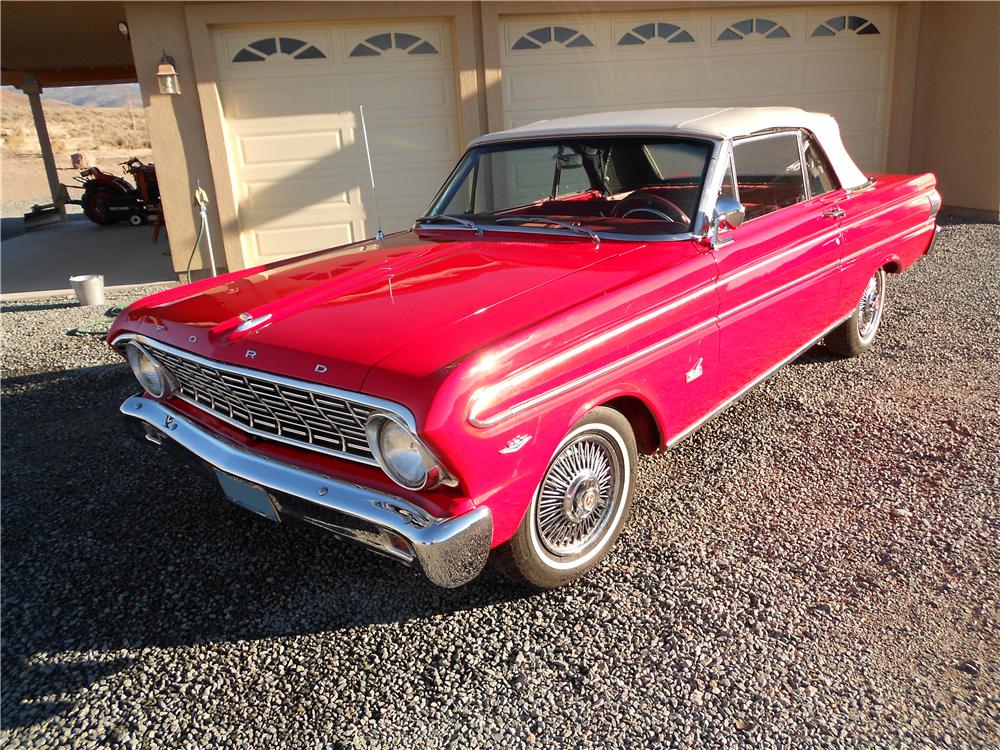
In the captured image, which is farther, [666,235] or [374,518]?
[666,235]

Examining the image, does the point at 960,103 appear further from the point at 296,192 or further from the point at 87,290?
the point at 87,290

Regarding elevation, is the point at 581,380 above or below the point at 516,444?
above

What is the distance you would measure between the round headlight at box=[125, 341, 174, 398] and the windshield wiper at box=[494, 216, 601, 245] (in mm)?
1652

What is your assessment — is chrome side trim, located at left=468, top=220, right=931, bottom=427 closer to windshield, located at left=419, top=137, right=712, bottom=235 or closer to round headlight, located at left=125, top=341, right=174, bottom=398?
windshield, located at left=419, top=137, right=712, bottom=235

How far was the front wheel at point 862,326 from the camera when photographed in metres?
4.70

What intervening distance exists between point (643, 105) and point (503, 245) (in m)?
6.37

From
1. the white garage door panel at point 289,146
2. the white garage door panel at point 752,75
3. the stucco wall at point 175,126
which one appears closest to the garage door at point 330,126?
the white garage door panel at point 289,146

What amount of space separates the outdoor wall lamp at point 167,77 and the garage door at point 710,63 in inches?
136

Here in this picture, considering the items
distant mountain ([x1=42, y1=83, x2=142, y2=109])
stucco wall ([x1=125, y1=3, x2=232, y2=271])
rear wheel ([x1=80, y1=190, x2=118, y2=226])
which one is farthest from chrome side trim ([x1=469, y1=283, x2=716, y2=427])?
distant mountain ([x1=42, y1=83, x2=142, y2=109])

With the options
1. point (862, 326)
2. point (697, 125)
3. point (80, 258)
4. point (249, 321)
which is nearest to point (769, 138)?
point (697, 125)

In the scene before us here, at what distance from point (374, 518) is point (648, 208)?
6.36ft

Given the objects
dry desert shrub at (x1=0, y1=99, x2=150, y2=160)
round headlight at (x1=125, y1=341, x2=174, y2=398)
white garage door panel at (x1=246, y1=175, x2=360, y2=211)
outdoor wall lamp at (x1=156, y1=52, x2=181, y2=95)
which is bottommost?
round headlight at (x1=125, y1=341, x2=174, y2=398)

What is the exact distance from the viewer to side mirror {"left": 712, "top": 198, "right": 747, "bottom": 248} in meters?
3.10

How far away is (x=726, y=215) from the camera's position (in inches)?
122
